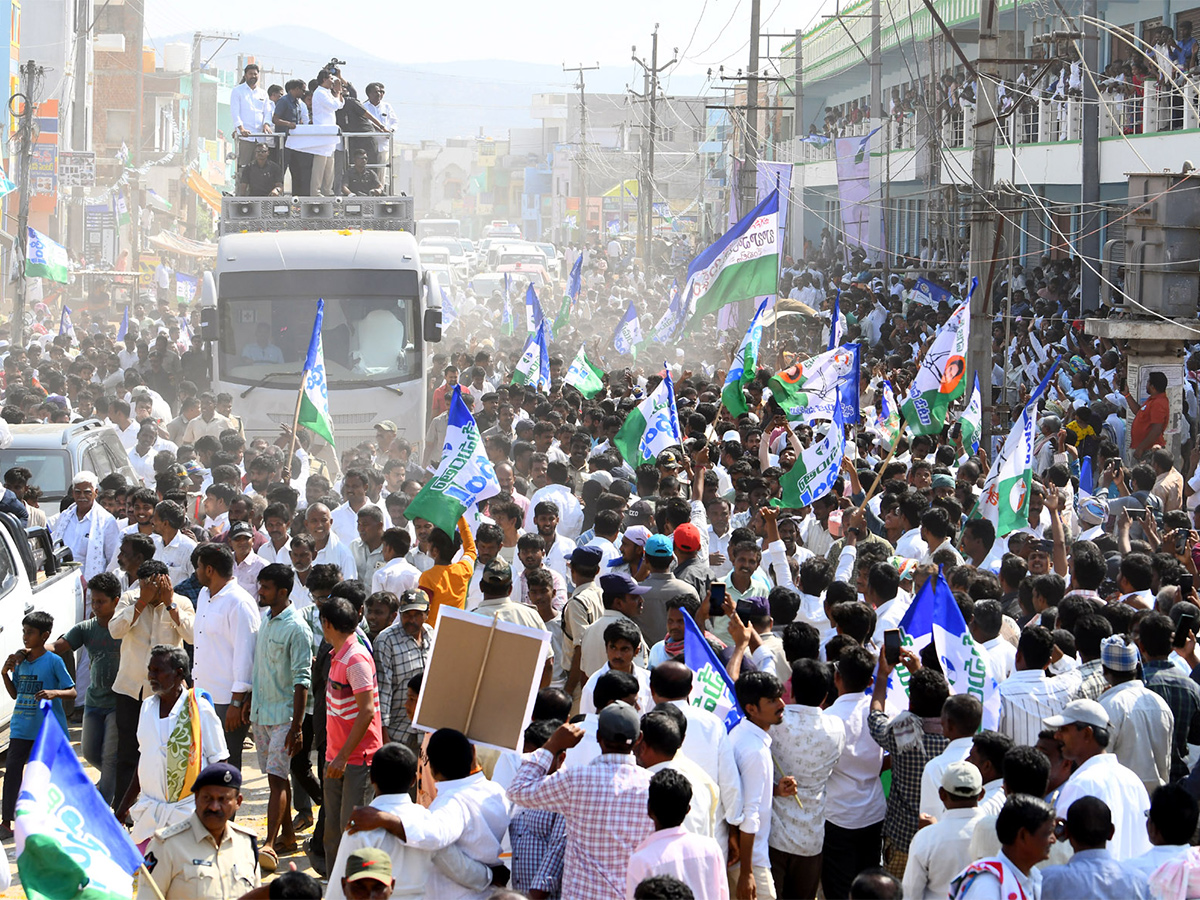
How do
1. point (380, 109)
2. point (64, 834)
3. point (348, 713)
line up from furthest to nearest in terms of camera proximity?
point (380, 109) → point (348, 713) → point (64, 834)

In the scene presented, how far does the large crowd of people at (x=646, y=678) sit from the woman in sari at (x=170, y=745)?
0.04 ft

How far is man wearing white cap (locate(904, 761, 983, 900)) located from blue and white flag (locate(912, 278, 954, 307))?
17.1 m

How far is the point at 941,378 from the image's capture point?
511 inches

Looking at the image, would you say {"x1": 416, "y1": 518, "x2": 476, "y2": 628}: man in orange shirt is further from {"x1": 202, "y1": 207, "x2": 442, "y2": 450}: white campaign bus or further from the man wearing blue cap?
{"x1": 202, "y1": 207, "x2": 442, "y2": 450}: white campaign bus

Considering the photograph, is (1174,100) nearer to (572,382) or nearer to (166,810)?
(572,382)

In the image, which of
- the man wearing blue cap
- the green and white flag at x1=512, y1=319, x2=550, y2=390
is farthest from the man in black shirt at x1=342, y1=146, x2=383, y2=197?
the man wearing blue cap

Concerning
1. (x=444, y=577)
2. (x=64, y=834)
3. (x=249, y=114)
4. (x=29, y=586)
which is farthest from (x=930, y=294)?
(x=64, y=834)

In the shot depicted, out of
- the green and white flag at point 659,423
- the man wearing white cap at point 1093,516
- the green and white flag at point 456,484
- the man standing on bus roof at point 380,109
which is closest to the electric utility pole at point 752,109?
the man standing on bus roof at point 380,109

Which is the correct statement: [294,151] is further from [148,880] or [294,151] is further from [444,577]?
[148,880]

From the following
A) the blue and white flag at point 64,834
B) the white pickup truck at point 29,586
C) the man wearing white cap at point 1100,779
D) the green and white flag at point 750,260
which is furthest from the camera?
the green and white flag at point 750,260

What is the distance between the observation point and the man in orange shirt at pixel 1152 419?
13.6m

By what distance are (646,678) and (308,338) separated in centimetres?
1007

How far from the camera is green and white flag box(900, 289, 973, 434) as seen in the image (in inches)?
510

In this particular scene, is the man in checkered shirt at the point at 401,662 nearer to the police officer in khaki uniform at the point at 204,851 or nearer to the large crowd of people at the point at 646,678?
the large crowd of people at the point at 646,678
